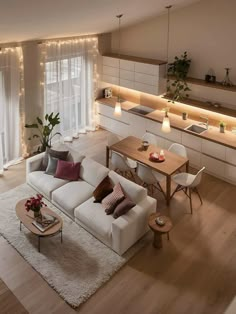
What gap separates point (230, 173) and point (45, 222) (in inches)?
A: 148

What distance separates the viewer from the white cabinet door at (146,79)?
769 cm

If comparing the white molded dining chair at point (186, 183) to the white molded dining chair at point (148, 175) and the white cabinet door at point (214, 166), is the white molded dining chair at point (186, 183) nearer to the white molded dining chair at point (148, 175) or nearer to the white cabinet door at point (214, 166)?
the white molded dining chair at point (148, 175)

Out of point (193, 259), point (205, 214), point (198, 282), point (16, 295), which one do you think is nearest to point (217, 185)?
point (205, 214)

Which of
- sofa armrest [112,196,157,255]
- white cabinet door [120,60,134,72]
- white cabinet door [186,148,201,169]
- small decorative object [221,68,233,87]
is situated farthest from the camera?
white cabinet door [120,60,134,72]

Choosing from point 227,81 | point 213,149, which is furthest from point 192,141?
point 227,81

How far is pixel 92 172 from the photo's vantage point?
6086mm

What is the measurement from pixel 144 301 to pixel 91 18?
448 centimetres

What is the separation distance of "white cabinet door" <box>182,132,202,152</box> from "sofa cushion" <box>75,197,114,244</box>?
2.72 metres

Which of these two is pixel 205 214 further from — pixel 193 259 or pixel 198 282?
pixel 198 282

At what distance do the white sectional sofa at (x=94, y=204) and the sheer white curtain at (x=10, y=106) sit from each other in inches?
41.7

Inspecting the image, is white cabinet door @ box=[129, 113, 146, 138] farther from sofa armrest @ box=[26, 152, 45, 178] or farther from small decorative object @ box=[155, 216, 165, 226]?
small decorative object @ box=[155, 216, 165, 226]

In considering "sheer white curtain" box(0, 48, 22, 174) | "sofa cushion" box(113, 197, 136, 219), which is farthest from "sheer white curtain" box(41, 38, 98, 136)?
"sofa cushion" box(113, 197, 136, 219)

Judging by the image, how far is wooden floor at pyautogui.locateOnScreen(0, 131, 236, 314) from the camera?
4199 millimetres

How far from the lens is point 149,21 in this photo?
7793mm
